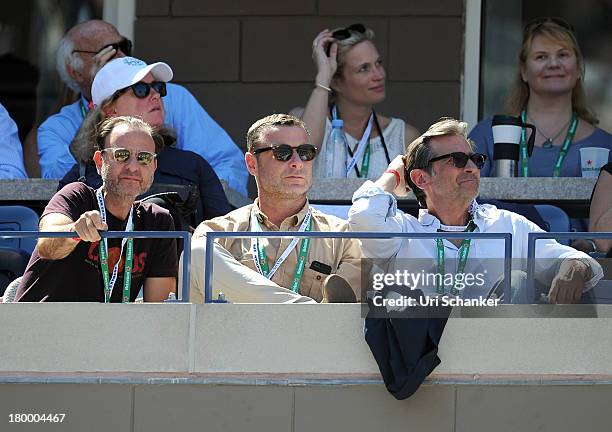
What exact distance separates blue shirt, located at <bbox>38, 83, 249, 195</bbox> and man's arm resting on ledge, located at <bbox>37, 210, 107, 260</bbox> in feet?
6.73

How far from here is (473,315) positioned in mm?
6406

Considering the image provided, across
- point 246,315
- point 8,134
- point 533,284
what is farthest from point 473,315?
point 8,134

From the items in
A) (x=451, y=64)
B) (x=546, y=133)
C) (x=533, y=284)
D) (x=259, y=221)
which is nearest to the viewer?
(x=533, y=284)

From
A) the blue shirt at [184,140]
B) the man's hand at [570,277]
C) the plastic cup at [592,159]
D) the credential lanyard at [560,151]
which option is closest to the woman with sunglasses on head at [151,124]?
→ the blue shirt at [184,140]

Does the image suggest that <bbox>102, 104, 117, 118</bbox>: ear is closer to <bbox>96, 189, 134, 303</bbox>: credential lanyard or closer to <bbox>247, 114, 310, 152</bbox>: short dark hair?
<bbox>247, 114, 310, 152</bbox>: short dark hair

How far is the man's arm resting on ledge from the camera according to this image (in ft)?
21.0

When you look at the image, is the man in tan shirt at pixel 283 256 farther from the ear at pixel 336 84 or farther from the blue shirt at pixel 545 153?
the ear at pixel 336 84

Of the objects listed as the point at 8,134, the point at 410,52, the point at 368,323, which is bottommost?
the point at 368,323

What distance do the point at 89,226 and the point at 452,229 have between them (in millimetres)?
1490

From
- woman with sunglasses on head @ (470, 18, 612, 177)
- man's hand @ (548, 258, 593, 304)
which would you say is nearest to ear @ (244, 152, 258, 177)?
man's hand @ (548, 258, 593, 304)

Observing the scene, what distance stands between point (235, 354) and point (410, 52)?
4.30 metres

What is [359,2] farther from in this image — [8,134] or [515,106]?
[8,134]

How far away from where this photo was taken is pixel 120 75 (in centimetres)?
825

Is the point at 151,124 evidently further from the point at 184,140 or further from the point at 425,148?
the point at 425,148
